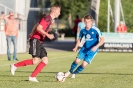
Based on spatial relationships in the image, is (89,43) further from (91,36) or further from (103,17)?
(103,17)

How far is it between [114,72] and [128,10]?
946 inches

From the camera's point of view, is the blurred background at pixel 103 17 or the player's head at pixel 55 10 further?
the blurred background at pixel 103 17

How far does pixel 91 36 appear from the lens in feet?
43.7

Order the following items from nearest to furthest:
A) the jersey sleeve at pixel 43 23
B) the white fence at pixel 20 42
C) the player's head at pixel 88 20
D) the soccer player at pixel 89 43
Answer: the jersey sleeve at pixel 43 23 → the player's head at pixel 88 20 → the soccer player at pixel 89 43 → the white fence at pixel 20 42

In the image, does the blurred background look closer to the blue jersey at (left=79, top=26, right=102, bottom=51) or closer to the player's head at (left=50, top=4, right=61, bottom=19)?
the blue jersey at (left=79, top=26, right=102, bottom=51)

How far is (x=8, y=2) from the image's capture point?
32156 millimetres

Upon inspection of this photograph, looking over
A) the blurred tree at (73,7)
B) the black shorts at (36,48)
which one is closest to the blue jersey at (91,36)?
the black shorts at (36,48)

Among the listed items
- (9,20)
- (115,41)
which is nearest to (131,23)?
(115,41)

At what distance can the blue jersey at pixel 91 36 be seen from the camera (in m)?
13.3

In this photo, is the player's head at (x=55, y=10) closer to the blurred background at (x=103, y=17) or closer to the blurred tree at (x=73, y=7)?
the blurred background at (x=103, y=17)

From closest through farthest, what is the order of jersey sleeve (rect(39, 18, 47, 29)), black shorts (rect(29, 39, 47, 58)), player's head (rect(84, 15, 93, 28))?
jersey sleeve (rect(39, 18, 47, 29))
black shorts (rect(29, 39, 47, 58))
player's head (rect(84, 15, 93, 28))

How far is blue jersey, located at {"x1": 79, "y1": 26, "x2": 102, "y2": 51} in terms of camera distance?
13.3m

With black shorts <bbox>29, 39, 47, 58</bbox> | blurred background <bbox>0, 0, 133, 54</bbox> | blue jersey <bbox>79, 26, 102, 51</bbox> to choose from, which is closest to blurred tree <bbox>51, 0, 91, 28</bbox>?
blurred background <bbox>0, 0, 133, 54</bbox>

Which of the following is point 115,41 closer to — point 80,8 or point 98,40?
point 98,40
